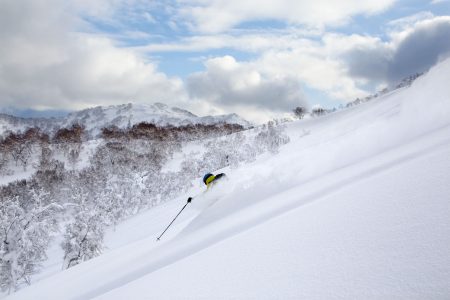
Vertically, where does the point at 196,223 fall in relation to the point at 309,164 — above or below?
below

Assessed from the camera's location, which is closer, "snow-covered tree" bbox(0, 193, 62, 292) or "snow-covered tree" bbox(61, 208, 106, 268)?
"snow-covered tree" bbox(0, 193, 62, 292)

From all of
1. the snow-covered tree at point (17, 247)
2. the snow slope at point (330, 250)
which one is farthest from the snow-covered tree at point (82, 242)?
the snow slope at point (330, 250)

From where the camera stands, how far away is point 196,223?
16.2 ft

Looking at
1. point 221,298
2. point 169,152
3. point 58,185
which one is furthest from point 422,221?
point 169,152

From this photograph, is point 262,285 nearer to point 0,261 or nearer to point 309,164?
point 309,164

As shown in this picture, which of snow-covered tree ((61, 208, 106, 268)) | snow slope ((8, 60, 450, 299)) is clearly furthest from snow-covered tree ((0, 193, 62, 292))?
snow slope ((8, 60, 450, 299))

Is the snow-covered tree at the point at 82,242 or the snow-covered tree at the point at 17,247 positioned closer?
the snow-covered tree at the point at 17,247

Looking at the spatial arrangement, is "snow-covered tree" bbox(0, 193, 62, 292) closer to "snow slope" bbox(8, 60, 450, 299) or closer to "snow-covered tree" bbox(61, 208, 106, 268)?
"snow-covered tree" bbox(61, 208, 106, 268)

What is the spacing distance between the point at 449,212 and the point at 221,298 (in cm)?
150

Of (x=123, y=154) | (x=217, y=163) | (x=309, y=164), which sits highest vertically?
(x=123, y=154)

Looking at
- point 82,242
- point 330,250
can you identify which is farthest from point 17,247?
point 330,250

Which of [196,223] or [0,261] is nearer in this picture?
[196,223]

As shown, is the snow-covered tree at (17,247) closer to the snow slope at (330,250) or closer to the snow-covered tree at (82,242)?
the snow-covered tree at (82,242)

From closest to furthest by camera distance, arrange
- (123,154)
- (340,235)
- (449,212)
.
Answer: (449,212) < (340,235) < (123,154)
